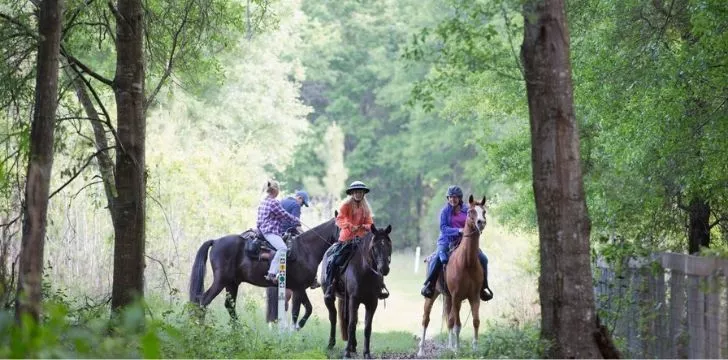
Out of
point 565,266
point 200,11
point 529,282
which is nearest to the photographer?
point 565,266

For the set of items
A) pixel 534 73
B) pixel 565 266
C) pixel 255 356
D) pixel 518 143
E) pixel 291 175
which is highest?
pixel 291 175

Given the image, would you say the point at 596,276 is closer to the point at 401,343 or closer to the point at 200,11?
the point at 200,11

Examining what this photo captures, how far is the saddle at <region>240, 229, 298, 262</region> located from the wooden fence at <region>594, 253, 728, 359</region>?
8.69 m

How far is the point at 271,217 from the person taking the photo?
21562 millimetres

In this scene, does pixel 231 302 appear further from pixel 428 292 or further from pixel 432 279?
pixel 432 279

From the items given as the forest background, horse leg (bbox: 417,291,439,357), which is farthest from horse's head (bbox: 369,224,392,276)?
the forest background

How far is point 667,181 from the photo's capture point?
17688 millimetres

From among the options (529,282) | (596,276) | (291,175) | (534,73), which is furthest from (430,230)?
(534,73)

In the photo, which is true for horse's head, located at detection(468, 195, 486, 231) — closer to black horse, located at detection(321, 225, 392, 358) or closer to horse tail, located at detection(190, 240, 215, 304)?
black horse, located at detection(321, 225, 392, 358)

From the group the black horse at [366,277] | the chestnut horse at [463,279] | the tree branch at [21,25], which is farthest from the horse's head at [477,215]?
the tree branch at [21,25]

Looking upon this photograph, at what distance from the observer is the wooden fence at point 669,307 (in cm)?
973

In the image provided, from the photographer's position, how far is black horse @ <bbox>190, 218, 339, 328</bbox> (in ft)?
70.1

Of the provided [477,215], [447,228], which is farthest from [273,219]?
[477,215]

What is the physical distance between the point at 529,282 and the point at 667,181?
10.7 m
